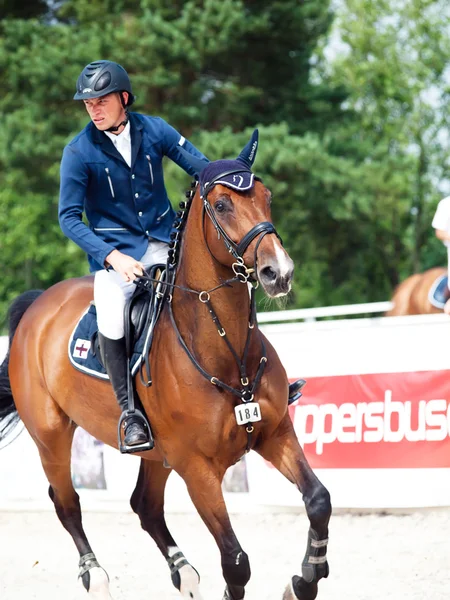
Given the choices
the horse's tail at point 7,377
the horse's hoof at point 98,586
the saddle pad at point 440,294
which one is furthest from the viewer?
the saddle pad at point 440,294

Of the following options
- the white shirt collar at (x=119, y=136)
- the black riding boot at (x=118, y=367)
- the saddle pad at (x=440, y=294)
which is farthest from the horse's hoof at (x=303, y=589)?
the saddle pad at (x=440, y=294)

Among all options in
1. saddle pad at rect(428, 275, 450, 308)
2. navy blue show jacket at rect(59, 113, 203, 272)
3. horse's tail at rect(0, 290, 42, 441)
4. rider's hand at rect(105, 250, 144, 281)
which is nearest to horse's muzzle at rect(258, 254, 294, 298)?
rider's hand at rect(105, 250, 144, 281)

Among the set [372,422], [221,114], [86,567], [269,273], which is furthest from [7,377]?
[221,114]

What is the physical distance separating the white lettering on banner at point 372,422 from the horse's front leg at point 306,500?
127 inches

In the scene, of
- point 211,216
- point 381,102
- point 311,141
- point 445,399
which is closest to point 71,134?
point 311,141

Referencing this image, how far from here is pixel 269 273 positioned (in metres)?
4.16

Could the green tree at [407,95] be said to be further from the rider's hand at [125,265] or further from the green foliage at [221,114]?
the rider's hand at [125,265]

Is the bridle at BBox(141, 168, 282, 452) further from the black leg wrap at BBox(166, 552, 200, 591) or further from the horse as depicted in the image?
the horse

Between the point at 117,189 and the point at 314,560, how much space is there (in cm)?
232

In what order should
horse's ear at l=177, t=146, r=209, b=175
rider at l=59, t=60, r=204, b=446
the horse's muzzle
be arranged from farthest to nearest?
rider at l=59, t=60, r=204, b=446 → horse's ear at l=177, t=146, r=209, b=175 → the horse's muzzle

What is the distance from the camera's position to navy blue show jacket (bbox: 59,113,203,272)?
528 cm

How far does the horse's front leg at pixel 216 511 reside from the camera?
4.85 metres

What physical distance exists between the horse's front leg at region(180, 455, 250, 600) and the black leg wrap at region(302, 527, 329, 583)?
1.04 feet

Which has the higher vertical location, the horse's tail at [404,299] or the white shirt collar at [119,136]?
the white shirt collar at [119,136]
